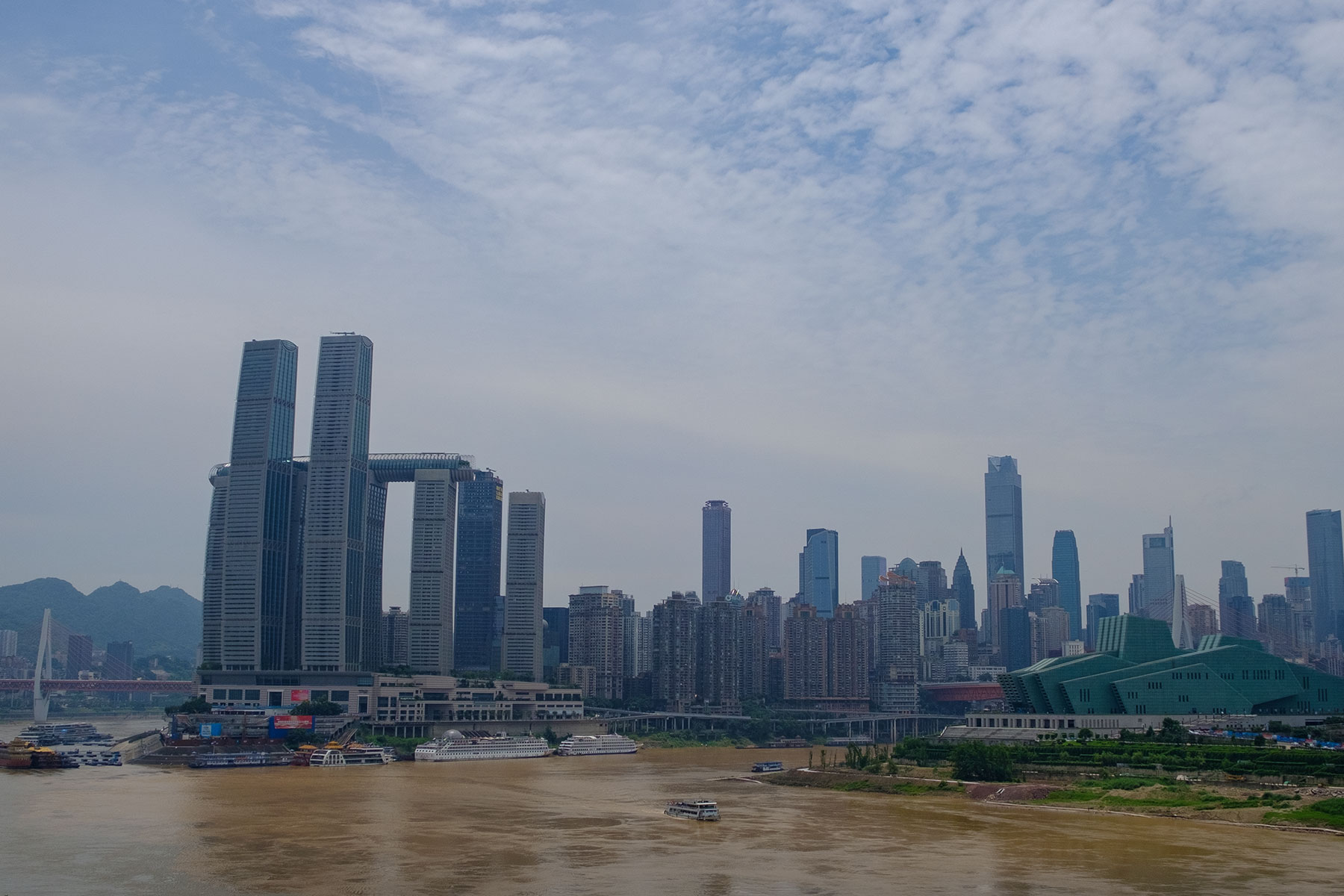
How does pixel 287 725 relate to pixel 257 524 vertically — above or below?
below

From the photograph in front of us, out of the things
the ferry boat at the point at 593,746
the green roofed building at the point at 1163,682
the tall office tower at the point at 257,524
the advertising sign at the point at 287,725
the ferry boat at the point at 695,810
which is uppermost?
the tall office tower at the point at 257,524

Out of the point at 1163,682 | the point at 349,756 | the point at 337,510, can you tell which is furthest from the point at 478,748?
the point at 1163,682

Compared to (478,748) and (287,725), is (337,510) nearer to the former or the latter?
(287,725)

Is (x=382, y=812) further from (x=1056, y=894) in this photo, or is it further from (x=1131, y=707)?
(x=1131, y=707)

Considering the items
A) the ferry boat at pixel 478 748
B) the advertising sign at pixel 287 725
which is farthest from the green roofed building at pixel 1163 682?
the advertising sign at pixel 287 725

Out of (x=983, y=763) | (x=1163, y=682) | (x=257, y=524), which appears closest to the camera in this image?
(x=983, y=763)

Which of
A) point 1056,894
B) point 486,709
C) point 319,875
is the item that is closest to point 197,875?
point 319,875

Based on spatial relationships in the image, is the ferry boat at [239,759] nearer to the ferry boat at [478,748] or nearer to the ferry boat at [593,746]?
the ferry boat at [478,748]

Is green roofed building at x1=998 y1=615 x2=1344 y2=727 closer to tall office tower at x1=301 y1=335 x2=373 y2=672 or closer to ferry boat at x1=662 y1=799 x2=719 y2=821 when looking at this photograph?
ferry boat at x1=662 y1=799 x2=719 y2=821
